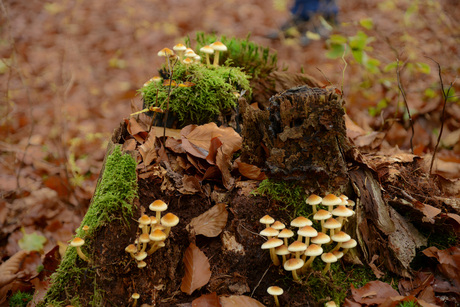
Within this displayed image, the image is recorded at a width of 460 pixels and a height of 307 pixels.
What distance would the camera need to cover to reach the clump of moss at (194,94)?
11.5ft

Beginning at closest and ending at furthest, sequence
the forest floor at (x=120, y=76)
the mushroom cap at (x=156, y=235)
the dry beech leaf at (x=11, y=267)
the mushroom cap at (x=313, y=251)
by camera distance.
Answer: the mushroom cap at (x=313, y=251) < the mushroom cap at (x=156, y=235) < the dry beech leaf at (x=11, y=267) < the forest floor at (x=120, y=76)

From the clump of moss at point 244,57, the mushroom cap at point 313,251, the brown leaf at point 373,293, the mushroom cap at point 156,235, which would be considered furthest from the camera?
the clump of moss at point 244,57

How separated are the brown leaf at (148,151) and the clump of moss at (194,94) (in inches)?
17.8

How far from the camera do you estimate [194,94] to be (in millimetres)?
3529

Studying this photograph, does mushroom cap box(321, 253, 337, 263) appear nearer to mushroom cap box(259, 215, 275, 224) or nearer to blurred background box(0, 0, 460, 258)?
mushroom cap box(259, 215, 275, 224)

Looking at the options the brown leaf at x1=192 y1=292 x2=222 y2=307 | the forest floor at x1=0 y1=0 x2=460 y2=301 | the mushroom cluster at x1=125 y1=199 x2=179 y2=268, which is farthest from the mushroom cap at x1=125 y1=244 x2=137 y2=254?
the forest floor at x1=0 y1=0 x2=460 y2=301

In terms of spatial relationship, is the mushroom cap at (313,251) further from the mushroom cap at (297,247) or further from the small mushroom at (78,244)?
the small mushroom at (78,244)

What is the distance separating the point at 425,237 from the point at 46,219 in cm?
475

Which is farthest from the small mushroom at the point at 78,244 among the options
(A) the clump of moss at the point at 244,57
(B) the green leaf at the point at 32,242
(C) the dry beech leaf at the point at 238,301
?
(A) the clump of moss at the point at 244,57

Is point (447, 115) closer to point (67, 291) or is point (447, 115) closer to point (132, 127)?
point (132, 127)

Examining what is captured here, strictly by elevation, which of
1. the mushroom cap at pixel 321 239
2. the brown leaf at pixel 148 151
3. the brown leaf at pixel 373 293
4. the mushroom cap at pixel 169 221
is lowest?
the brown leaf at pixel 373 293

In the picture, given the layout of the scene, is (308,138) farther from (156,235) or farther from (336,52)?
(336,52)

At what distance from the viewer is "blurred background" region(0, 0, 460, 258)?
17.2 ft

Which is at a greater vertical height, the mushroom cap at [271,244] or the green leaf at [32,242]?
the mushroom cap at [271,244]
